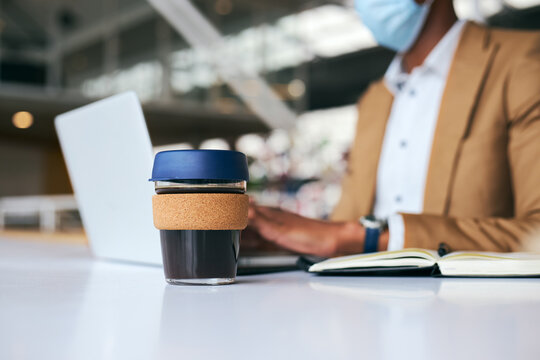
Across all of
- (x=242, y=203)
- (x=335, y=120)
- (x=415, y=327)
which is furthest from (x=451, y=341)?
(x=335, y=120)

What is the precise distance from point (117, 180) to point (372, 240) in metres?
0.40

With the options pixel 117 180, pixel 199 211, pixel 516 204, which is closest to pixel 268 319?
pixel 199 211

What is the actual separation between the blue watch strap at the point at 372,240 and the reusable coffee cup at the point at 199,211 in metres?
0.36

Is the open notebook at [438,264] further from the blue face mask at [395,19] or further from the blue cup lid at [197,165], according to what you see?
the blue face mask at [395,19]

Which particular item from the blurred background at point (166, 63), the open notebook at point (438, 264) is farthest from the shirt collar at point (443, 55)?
the blurred background at point (166, 63)

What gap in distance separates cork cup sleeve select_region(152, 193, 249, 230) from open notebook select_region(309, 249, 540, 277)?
0.60ft

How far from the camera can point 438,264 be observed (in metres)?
0.70

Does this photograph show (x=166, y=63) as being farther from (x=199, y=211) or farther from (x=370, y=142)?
(x=199, y=211)

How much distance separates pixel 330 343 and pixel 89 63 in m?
10.1

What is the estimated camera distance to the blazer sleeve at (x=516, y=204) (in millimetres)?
889

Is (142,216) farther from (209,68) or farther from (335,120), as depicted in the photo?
(335,120)

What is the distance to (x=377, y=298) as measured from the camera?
52 centimetres

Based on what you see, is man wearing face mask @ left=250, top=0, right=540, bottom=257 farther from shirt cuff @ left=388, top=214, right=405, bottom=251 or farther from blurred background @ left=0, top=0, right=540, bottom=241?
blurred background @ left=0, top=0, right=540, bottom=241

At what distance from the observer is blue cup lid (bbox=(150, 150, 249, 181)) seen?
1.87 ft
